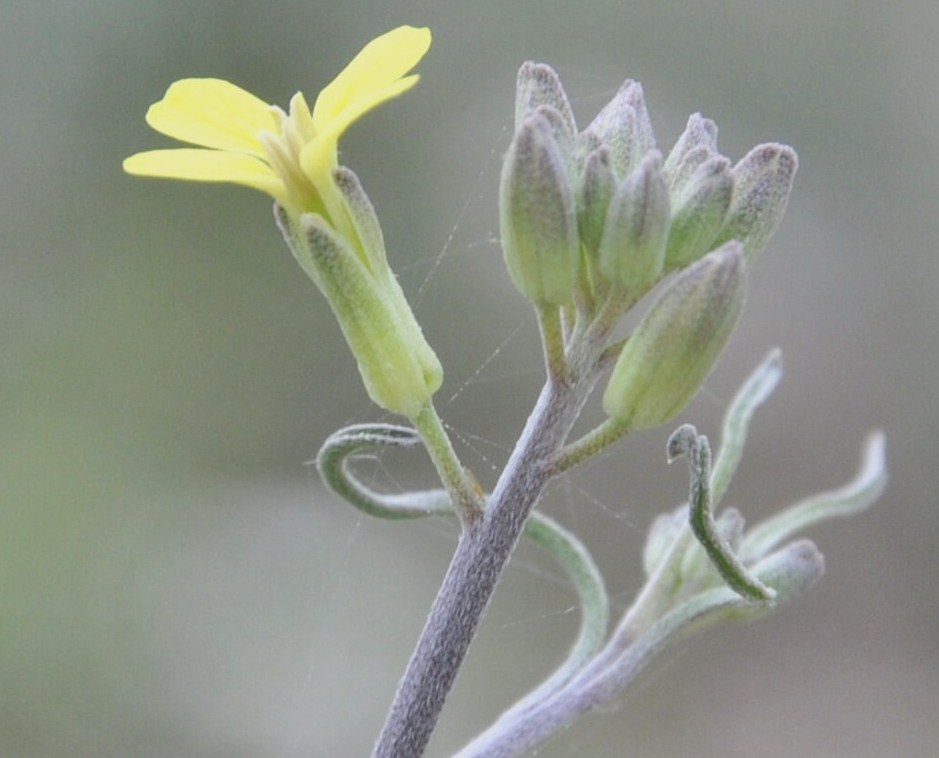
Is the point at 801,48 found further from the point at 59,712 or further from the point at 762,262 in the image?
the point at 59,712

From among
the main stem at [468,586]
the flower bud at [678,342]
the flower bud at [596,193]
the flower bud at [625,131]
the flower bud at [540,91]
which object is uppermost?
the flower bud at [540,91]

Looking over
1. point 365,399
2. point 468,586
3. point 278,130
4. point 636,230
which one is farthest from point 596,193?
point 365,399

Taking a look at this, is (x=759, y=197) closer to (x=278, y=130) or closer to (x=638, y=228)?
(x=638, y=228)

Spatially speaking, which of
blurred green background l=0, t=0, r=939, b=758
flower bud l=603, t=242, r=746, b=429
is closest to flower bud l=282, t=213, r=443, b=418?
flower bud l=603, t=242, r=746, b=429

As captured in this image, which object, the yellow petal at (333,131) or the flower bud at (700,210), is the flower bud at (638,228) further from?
the yellow petal at (333,131)

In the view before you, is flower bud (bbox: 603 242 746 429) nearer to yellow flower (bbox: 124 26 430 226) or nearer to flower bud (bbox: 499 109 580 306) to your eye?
flower bud (bbox: 499 109 580 306)

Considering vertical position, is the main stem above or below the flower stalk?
below

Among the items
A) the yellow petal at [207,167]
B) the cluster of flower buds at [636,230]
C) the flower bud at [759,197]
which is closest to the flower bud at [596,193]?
the cluster of flower buds at [636,230]
